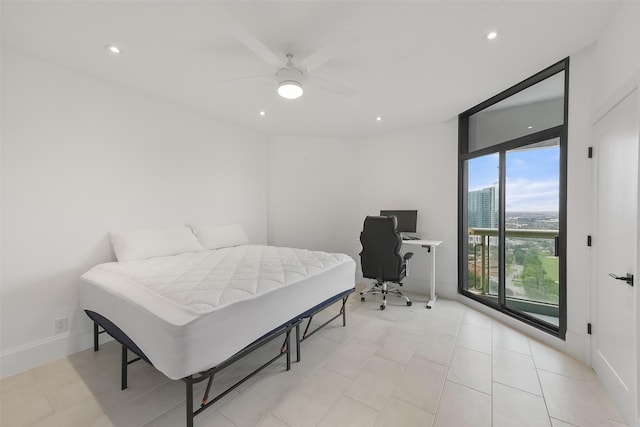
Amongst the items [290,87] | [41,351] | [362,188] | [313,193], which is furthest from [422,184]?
[41,351]

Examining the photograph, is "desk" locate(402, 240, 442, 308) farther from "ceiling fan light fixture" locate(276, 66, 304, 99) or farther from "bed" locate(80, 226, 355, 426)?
"ceiling fan light fixture" locate(276, 66, 304, 99)

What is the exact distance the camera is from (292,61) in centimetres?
210

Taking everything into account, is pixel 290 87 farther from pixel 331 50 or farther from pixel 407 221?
pixel 407 221

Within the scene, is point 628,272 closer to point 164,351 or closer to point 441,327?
point 441,327

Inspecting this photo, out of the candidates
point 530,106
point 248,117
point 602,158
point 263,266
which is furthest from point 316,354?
point 530,106

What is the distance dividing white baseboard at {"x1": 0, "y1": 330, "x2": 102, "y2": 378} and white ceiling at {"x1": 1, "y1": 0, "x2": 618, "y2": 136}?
8.10 feet

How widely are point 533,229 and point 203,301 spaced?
3354 millimetres

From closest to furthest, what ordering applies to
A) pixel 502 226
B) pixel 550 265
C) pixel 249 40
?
pixel 249 40 → pixel 550 265 → pixel 502 226

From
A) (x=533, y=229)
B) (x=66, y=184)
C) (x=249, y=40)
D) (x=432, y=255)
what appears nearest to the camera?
(x=249, y=40)

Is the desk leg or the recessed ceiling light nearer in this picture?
the recessed ceiling light

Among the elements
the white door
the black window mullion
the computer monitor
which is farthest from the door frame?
the computer monitor

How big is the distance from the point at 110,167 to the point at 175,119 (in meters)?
0.97

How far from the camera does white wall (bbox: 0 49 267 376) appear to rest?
2.04 meters

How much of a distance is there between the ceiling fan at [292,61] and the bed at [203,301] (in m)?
1.53
